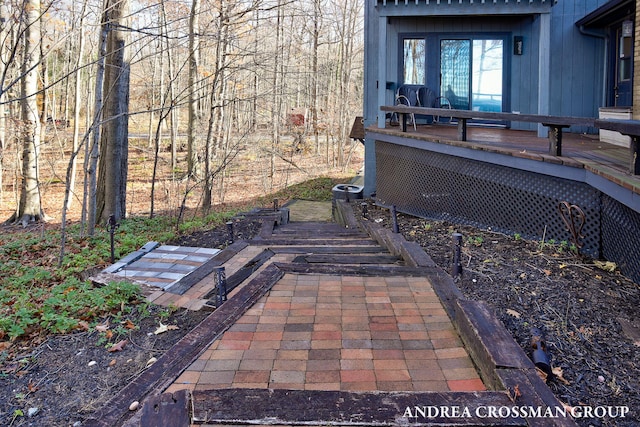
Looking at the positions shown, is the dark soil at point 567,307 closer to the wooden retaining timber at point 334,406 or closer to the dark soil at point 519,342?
the dark soil at point 519,342

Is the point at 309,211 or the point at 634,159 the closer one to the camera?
the point at 634,159

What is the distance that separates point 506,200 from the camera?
6645mm

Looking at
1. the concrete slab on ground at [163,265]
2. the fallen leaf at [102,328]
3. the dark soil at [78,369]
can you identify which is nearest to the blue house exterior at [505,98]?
the concrete slab on ground at [163,265]

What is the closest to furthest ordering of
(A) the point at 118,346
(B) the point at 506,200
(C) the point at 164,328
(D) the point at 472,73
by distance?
(A) the point at 118,346 < (C) the point at 164,328 < (B) the point at 506,200 < (D) the point at 472,73

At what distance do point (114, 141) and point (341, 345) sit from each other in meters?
8.16

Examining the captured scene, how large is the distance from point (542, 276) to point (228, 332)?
106 inches

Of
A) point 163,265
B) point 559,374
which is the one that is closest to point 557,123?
point 559,374

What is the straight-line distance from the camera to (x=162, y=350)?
379 cm

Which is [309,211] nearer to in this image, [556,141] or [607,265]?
[556,141]

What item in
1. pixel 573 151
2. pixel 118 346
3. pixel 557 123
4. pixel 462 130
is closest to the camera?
pixel 118 346

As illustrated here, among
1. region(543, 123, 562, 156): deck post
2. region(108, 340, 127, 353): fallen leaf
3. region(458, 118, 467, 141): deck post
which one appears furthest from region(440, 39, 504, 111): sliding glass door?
region(108, 340, 127, 353): fallen leaf

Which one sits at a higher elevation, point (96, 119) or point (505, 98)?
point (505, 98)

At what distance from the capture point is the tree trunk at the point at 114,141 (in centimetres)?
988

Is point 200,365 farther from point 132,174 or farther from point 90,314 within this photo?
point 132,174
